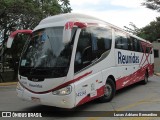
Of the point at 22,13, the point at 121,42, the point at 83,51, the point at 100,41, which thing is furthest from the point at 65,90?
the point at 22,13

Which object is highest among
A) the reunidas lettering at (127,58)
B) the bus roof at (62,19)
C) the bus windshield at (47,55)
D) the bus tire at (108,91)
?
the bus roof at (62,19)

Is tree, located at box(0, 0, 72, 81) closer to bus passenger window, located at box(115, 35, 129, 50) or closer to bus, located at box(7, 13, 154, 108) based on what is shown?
bus passenger window, located at box(115, 35, 129, 50)

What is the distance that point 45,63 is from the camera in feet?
29.2

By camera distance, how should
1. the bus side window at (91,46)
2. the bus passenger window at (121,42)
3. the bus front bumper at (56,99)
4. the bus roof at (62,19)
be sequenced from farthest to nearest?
the bus passenger window at (121,42) → the bus roof at (62,19) → the bus side window at (91,46) → the bus front bumper at (56,99)

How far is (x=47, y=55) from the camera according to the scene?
8992 millimetres

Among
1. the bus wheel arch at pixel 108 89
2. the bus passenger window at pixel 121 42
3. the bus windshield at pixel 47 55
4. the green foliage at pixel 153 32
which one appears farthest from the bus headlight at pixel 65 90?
the green foliage at pixel 153 32

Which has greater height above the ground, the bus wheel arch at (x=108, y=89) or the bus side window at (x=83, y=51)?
the bus side window at (x=83, y=51)

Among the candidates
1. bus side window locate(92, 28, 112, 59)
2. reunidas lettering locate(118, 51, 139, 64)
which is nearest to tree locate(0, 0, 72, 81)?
reunidas lettering locate(118, 51, 139, 64)

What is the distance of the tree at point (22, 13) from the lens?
22.0 meters

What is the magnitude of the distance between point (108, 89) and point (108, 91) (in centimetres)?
8

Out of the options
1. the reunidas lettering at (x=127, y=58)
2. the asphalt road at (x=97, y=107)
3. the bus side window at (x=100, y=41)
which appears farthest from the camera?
the reunidas lettering at (x=127, y=58)

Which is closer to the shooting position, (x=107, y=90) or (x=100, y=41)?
(x=100, y=41)

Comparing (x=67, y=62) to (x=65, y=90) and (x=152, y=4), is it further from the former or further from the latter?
(x=152, y=4)

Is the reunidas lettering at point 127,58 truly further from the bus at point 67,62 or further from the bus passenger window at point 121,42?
the bus at point 67,62
